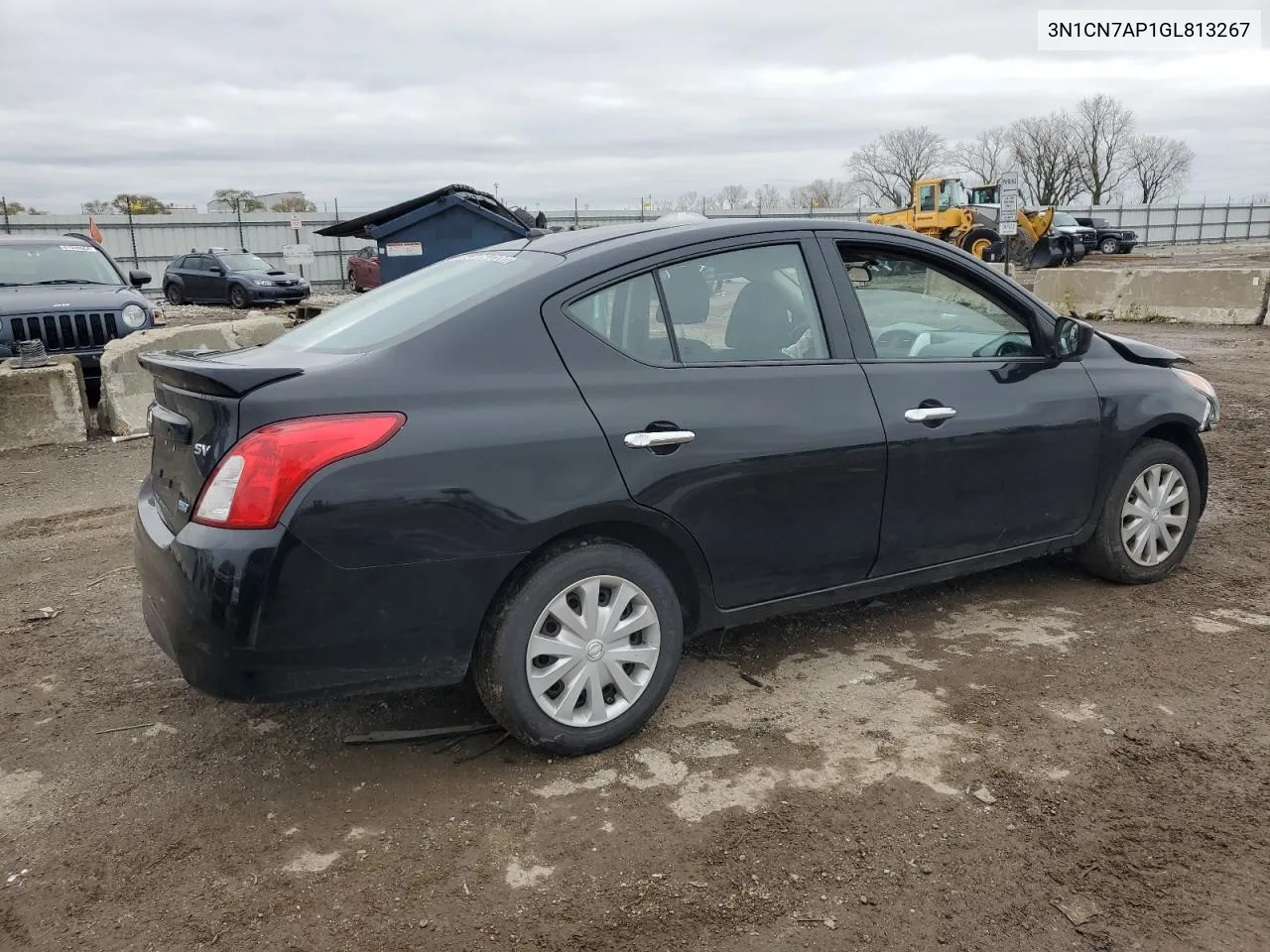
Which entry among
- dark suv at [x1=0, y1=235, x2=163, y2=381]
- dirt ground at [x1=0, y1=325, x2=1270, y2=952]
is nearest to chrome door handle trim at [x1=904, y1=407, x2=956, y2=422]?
dirt ground at [x1=0, y1=325, x2=1270, y2=952]

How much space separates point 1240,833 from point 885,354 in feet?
6.14

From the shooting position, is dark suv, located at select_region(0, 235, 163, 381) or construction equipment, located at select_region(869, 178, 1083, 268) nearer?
dark suv, located at select_region(0, 235, 163, 381)

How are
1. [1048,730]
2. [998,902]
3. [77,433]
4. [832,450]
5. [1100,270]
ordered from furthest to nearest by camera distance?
[1100,270] < [77,433] < [832,450] < [1048,730] < [998,902]

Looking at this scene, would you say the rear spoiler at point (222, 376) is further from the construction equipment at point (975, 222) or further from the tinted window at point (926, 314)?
the construction equipment at point (975, 222)

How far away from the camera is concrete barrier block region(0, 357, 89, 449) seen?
317 inches

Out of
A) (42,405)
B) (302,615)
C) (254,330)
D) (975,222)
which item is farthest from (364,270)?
(302,615)

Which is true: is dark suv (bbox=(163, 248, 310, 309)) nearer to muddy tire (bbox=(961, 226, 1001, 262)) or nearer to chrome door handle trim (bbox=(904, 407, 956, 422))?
muddy tire (bbox=(961, 226, 1001, 262))

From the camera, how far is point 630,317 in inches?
129

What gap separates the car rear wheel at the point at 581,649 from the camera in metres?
2.99

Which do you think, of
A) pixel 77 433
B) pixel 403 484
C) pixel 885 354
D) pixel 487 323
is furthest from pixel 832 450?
pixel 77 433

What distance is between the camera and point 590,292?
3.22 meters

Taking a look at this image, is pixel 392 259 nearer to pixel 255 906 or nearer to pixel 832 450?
pixel 832 450

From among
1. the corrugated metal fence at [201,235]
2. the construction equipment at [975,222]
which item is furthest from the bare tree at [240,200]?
the construction equipment at [975,222]

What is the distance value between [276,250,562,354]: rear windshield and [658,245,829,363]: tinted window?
1.54 feet
